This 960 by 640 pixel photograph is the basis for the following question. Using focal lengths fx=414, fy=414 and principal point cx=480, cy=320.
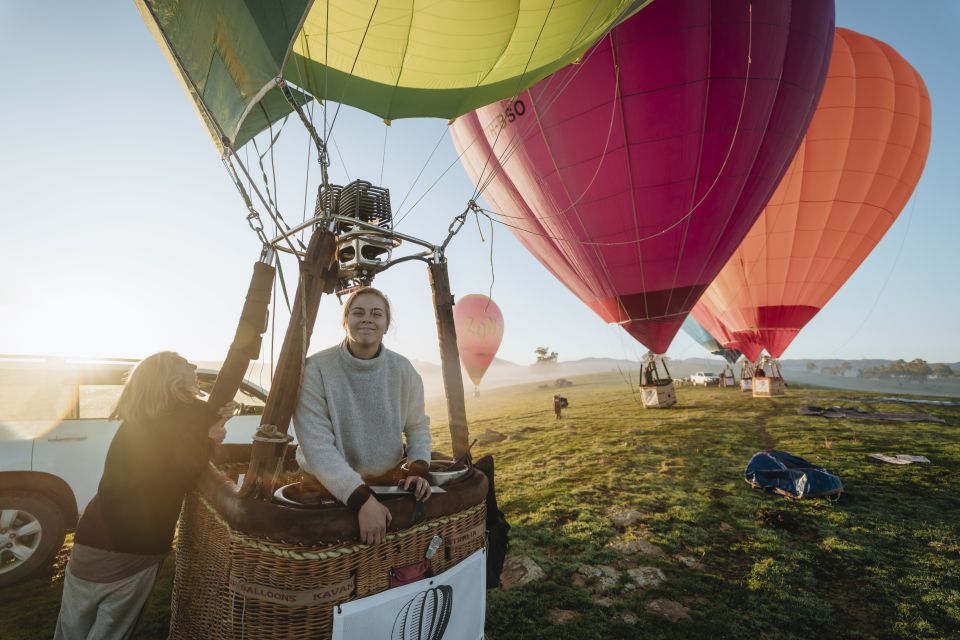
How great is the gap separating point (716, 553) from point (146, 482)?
13.5 feet

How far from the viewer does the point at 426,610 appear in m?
1.71

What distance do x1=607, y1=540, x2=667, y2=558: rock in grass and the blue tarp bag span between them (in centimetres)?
243

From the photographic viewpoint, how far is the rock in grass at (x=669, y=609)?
265 centimetres

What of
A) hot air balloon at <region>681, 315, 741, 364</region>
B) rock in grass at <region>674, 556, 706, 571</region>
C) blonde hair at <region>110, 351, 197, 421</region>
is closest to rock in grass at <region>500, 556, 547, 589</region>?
rock in grass at <region>674, 556, 706, 571</region>

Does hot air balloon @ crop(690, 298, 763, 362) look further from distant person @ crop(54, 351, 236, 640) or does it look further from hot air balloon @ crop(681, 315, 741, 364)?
distant person @ crop(54, 351, 236, 640)

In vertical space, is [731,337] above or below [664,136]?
below

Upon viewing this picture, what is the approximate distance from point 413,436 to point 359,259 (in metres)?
1.30

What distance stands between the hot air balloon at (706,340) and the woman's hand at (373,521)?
38980 mm

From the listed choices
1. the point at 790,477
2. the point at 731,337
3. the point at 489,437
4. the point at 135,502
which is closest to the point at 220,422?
the point at 135,502

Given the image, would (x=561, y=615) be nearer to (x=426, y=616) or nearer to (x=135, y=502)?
(x=426, y=616)

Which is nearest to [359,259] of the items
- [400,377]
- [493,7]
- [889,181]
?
[400,377]

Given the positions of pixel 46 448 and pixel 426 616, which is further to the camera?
pixel 46 448

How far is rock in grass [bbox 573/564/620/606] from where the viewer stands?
9.79 ft

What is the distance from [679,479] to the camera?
18.7ft
